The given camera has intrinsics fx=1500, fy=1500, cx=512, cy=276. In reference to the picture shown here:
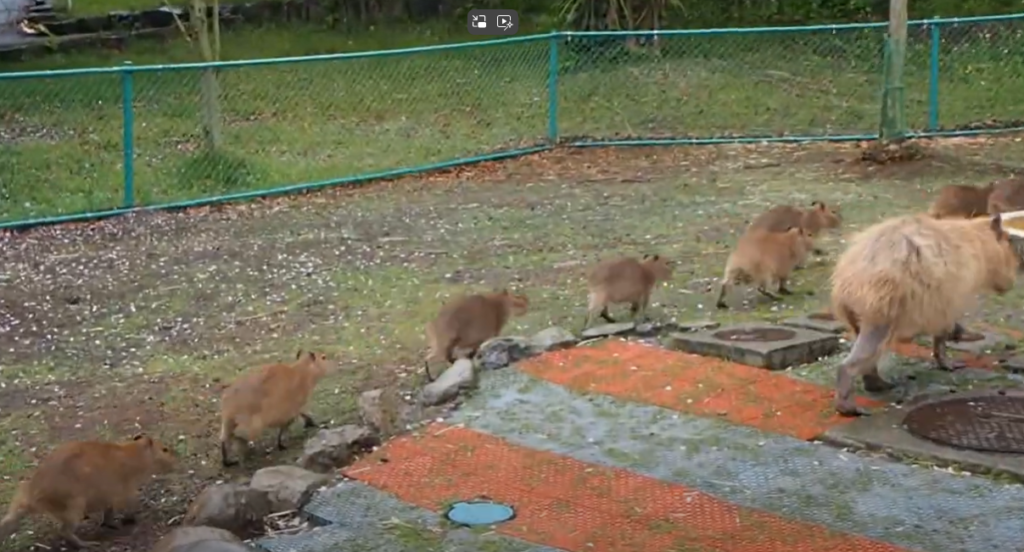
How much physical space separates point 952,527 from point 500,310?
2.84m

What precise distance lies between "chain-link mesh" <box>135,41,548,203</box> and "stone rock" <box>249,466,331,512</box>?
693 centimetres

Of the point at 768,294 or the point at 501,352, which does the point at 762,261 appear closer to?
the point at 768,294

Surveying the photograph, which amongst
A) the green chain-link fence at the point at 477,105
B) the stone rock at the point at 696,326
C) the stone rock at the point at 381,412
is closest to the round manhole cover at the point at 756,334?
the stone rock at the point at 696,326

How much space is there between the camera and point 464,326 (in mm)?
7031

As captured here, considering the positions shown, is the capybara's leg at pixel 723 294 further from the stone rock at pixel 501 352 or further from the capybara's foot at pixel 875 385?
the capybara's foot at pixel 875 385

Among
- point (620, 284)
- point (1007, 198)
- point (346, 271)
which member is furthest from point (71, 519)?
point (1007, 198)

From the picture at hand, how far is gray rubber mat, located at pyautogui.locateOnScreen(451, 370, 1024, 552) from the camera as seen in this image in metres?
4.96

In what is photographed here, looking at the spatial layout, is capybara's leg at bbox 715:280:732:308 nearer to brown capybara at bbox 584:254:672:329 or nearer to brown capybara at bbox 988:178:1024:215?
brown capybara at bbox 584:254:672:329

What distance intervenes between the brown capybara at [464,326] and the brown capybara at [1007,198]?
12.2ft

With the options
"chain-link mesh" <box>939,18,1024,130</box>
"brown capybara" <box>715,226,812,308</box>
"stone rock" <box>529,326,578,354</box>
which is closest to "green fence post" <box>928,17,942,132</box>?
"chain-link mesh" <box>939,18,1024,130</box>

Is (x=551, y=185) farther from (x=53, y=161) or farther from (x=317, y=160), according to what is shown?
(x=53, y=161)

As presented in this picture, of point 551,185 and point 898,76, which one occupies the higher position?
point 898,76

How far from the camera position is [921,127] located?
1471 centimetres

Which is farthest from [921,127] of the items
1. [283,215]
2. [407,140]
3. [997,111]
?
[283,215]
